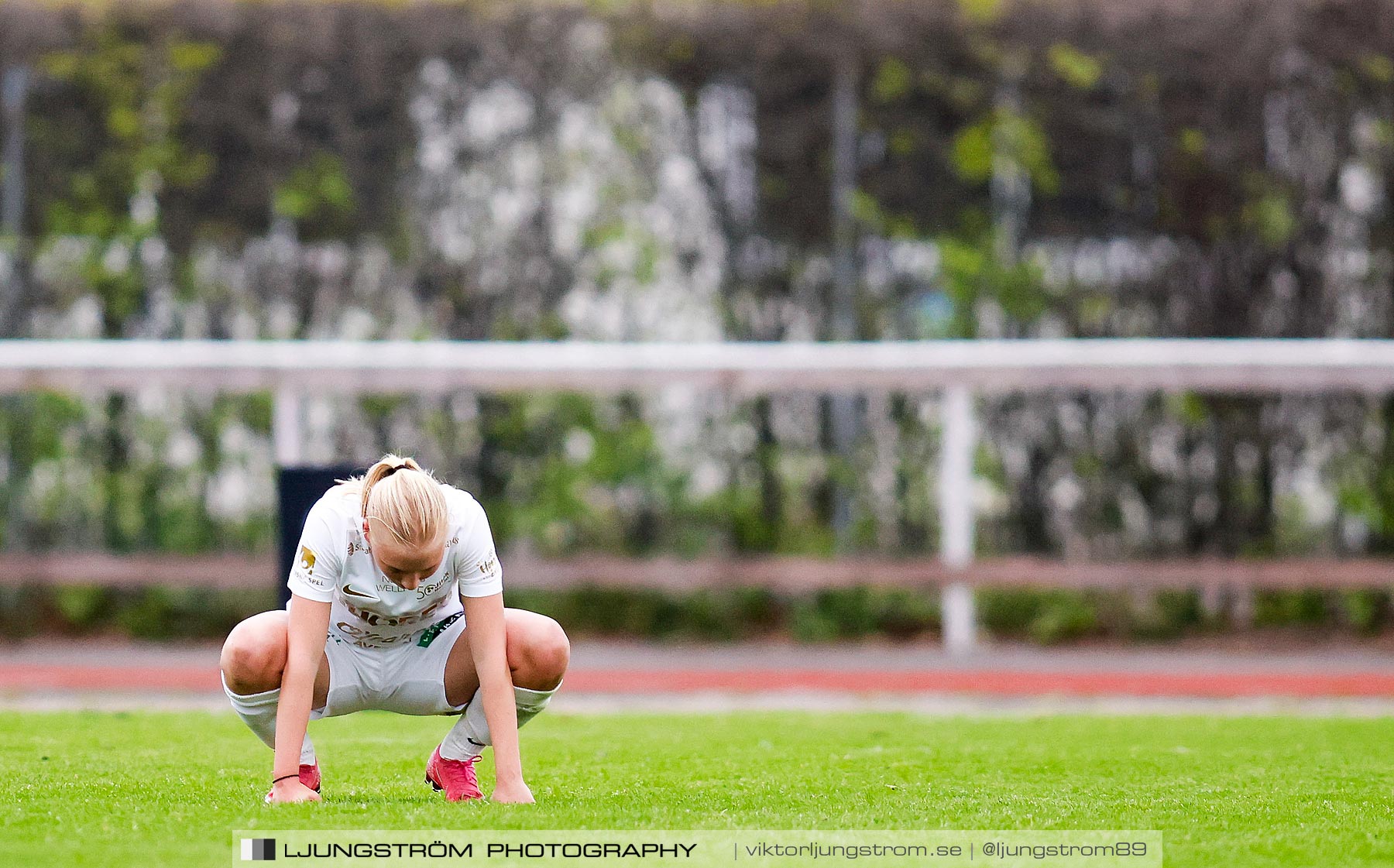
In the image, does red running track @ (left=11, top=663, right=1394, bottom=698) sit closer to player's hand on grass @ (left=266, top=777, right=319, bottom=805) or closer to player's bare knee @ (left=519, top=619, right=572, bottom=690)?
player's bare knee @ (left=519, top=619, right=572, bottom=690)

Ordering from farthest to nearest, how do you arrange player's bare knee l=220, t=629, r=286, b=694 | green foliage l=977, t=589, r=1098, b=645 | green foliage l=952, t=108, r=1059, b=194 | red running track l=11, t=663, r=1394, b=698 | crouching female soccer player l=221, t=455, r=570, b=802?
green foliage l=952, t=108, r=1059, b=194, green foliage l=977, t=589, r=1098, b=645, red running track l=11, t=663, r=1394, b=698, player's bare knee l=220, t=629, r=286, b=694, crouching female soccer player l=221, t=455, r=570, b=802

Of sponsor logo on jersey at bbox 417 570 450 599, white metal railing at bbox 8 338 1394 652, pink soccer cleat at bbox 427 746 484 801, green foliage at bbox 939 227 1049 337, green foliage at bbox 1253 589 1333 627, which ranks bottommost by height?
green foliage at bbox 1253 589 1333 627

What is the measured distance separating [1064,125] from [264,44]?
5451mm

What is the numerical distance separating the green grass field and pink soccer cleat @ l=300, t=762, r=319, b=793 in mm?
78

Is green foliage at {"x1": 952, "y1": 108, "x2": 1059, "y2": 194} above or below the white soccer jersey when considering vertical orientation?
above

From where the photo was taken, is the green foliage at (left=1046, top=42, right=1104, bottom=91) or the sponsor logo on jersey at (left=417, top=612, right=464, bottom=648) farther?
the green foliage at (left=1046, top=42, right=1104, bottom=91)

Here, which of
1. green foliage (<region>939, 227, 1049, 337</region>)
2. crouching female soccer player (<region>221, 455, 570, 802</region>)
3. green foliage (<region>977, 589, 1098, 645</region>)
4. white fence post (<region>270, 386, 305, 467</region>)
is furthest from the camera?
green foliage (<region>939, 227, 1049, 337</region>)

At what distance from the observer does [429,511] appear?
11.3 feet

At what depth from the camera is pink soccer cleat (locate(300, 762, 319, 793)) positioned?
12.6 feet

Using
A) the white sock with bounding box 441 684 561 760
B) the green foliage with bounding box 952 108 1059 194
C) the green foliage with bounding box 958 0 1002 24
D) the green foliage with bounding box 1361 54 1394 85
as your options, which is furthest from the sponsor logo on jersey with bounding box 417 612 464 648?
the green foliage with bounding box 1361 54 1394 85

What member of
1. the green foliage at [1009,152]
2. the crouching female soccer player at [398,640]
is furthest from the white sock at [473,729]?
the green foliage at [1009,152]

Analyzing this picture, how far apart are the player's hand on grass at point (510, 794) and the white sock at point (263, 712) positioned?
463 millimetres

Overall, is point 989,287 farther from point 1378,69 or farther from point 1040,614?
point 1378,69

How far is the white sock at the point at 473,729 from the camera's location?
3.89m
